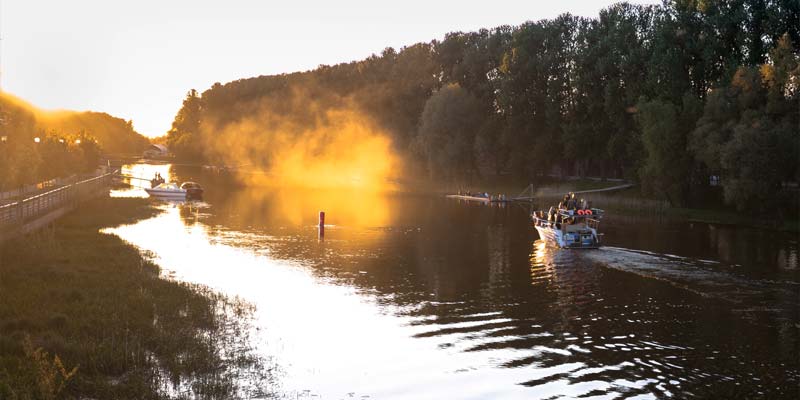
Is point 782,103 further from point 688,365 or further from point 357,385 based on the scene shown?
point 357,385

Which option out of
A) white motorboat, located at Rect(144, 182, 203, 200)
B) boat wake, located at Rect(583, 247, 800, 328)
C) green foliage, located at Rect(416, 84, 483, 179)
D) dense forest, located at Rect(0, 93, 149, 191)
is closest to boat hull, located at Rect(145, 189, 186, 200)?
white motorboat, located at Rect(144, 182, 203, 200)

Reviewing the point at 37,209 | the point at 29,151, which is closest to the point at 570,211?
the point at 37,209

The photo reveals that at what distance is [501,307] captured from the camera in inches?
1458

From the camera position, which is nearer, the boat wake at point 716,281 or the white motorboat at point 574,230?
the boat wake at point 716,281

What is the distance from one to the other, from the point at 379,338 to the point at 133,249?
26454mm

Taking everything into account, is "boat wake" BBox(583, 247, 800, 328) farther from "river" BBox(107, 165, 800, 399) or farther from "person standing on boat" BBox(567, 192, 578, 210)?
"person standing on boat" BBox(567, 192, 578, 210)

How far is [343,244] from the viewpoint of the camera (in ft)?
200

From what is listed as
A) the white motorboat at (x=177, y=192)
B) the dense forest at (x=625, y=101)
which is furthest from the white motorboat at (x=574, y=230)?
the white motorboat at (x=177, y=192)

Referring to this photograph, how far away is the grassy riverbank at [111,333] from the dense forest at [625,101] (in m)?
60.6

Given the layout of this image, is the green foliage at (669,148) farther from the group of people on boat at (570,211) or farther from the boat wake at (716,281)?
the boat wake at (716,281)

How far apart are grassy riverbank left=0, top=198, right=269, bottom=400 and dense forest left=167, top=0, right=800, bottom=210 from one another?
60.6m

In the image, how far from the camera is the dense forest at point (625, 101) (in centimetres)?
7800

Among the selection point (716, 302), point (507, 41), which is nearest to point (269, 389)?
point (716, 302)

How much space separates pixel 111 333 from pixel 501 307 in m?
18.3
